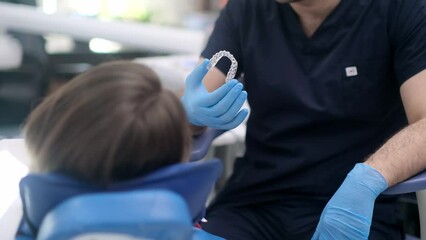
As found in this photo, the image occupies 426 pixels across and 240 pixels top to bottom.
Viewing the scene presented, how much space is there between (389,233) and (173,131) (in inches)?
28.5

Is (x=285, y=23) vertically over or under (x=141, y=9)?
over

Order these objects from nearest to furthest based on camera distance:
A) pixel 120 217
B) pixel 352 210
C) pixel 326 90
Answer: pixel 120 217 → pixel 352 210 → pixel 326 90

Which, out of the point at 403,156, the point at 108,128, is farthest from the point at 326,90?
the point at 108,128

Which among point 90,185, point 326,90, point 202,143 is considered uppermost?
point 90,185

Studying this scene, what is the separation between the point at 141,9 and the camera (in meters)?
4.02

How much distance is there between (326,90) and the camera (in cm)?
131

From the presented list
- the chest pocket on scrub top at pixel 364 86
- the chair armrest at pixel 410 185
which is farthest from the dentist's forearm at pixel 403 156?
the chest pocket on scrub top at pixel 364 86

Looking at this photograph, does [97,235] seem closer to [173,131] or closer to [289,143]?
Result: [173,131]

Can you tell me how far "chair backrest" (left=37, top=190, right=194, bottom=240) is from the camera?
2.02ft

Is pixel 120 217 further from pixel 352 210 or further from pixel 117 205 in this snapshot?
pixel 352 210

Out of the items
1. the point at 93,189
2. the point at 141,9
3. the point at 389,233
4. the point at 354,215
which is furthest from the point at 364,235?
the point at 141,9

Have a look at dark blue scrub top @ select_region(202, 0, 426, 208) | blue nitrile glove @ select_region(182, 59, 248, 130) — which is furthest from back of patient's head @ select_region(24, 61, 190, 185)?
dark blue scrub top @ select_region(202, 0, 426, 208)

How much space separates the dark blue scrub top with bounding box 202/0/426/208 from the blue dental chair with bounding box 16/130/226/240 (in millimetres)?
608

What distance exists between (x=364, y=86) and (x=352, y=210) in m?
0.39
